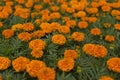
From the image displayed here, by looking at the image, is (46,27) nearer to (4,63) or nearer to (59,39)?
(59,39)

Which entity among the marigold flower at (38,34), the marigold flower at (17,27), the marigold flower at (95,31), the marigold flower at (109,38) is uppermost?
the marigold flower at (17,27)

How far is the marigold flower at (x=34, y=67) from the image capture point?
3.18 metres

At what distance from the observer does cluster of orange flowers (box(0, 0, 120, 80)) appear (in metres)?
3.30

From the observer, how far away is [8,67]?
345 cm

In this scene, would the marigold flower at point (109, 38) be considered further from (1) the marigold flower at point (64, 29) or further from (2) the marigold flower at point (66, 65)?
(2) the marigold flower at point (66, 65)

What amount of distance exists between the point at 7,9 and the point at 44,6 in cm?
74

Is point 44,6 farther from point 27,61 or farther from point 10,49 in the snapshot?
point 27,61

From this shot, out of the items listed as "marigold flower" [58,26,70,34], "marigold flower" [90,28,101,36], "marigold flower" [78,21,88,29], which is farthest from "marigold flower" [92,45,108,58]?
"marigold flower" [78,21,88,29]

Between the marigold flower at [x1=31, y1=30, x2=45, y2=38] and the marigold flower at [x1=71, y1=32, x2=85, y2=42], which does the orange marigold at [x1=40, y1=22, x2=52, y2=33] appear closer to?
the marigold flower at [x1=31, y1=30, x2=45, y2=38]

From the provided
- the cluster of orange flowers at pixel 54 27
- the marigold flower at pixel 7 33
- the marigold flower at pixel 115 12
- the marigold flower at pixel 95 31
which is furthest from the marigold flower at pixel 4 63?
the marigold flower at pixel 115 12

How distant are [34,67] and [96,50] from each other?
814 millimetres

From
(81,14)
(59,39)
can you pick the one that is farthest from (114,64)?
(81,14)

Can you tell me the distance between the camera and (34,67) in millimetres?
3215

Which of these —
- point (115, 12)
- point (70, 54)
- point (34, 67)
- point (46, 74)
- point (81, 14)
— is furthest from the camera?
point (115, 12)
